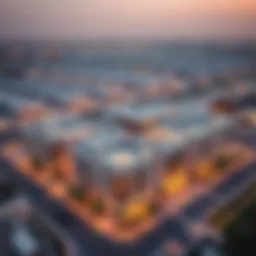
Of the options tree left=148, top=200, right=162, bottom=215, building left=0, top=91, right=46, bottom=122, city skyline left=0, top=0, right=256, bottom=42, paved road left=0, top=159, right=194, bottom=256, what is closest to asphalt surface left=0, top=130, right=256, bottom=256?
paved road left=0, top=159, right=194, bottom=256

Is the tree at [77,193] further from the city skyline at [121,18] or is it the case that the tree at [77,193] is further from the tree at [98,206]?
the city skyline at [121,18]

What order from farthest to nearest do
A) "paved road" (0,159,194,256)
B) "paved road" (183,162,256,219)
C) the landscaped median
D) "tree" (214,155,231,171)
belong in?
1. "tree" (214,155,231,171)
2. "paved road" (183,162,256,219)
3. the landscaped median
4. "paved road" (0,159,194,256)

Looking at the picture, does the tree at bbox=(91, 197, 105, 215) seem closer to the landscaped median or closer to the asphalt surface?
the landscaped median

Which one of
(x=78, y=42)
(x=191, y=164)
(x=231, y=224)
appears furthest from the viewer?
(x=78, y=42)

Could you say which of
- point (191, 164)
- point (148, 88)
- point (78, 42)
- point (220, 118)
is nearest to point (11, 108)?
point (78, 42)

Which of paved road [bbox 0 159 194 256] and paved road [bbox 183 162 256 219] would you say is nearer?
paved road [bbox 0 159 194 256]

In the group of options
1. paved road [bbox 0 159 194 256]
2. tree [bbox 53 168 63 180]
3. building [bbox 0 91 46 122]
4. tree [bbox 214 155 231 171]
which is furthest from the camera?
building [bbox 0 91 46 122]

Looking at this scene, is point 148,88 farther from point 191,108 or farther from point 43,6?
point 43,6

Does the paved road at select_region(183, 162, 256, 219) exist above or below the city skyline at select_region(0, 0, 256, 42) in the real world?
below

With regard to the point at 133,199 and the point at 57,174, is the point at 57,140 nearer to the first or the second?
the point at 57,174
